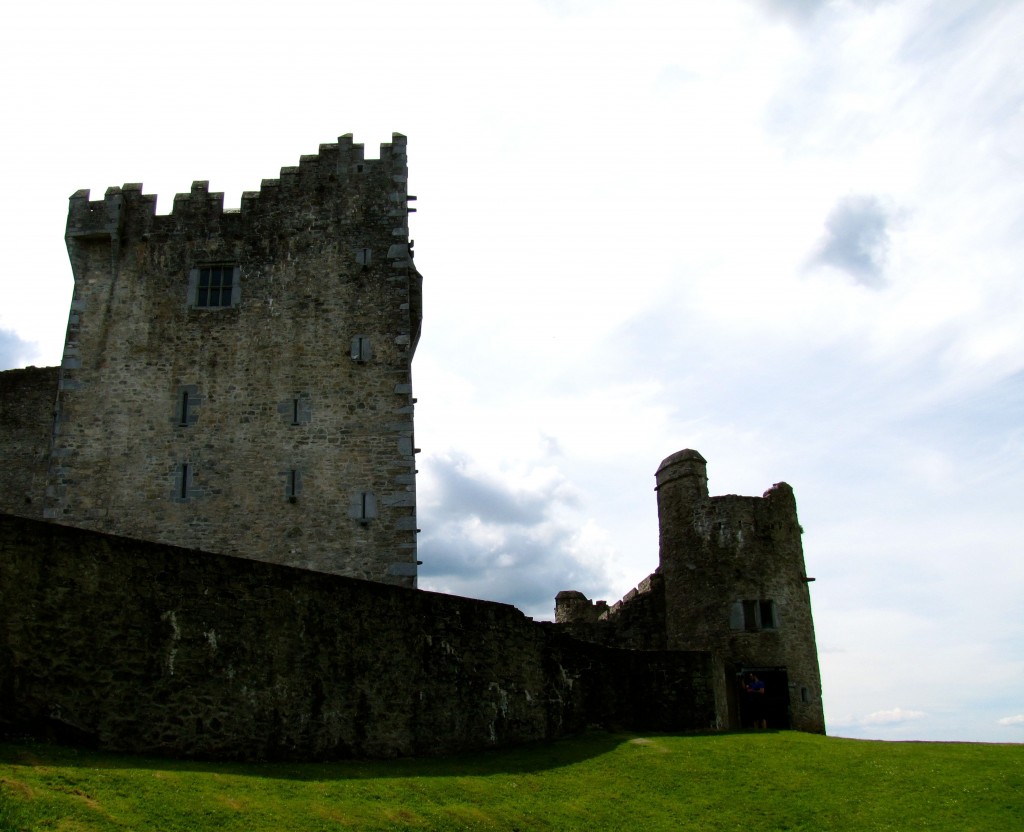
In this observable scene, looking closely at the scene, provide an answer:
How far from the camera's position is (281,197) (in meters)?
30.6

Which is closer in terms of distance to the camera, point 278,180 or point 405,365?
point 405,365

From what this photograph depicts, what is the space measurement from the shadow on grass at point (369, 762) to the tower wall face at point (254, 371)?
273 inches

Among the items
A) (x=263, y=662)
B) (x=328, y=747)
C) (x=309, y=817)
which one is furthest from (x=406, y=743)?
(x=309, y=817)

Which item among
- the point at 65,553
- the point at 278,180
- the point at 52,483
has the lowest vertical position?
the point at 65,553

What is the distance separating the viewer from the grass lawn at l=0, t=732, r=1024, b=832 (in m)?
12.3

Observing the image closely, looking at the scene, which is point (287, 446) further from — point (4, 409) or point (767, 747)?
point (767, 747)

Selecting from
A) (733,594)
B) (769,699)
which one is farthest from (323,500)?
(769,699)

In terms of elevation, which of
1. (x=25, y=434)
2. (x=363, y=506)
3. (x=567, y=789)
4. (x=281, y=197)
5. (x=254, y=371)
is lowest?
(x=567, y=789)

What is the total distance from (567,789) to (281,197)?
19722 millimetres

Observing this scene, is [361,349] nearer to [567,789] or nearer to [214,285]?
[214,285]

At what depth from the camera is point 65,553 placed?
1506cm

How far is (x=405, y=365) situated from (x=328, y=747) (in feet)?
42.9

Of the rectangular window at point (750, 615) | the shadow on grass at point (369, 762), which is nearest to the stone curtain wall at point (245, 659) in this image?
the shadow on grass at point (369, 762)

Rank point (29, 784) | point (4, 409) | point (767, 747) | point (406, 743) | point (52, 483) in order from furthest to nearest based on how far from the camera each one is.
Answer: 1. point (4, 409)
2. point (52, 483)
3. point (767, 747)
4. point (406, 743)
5. point (29, 784)
